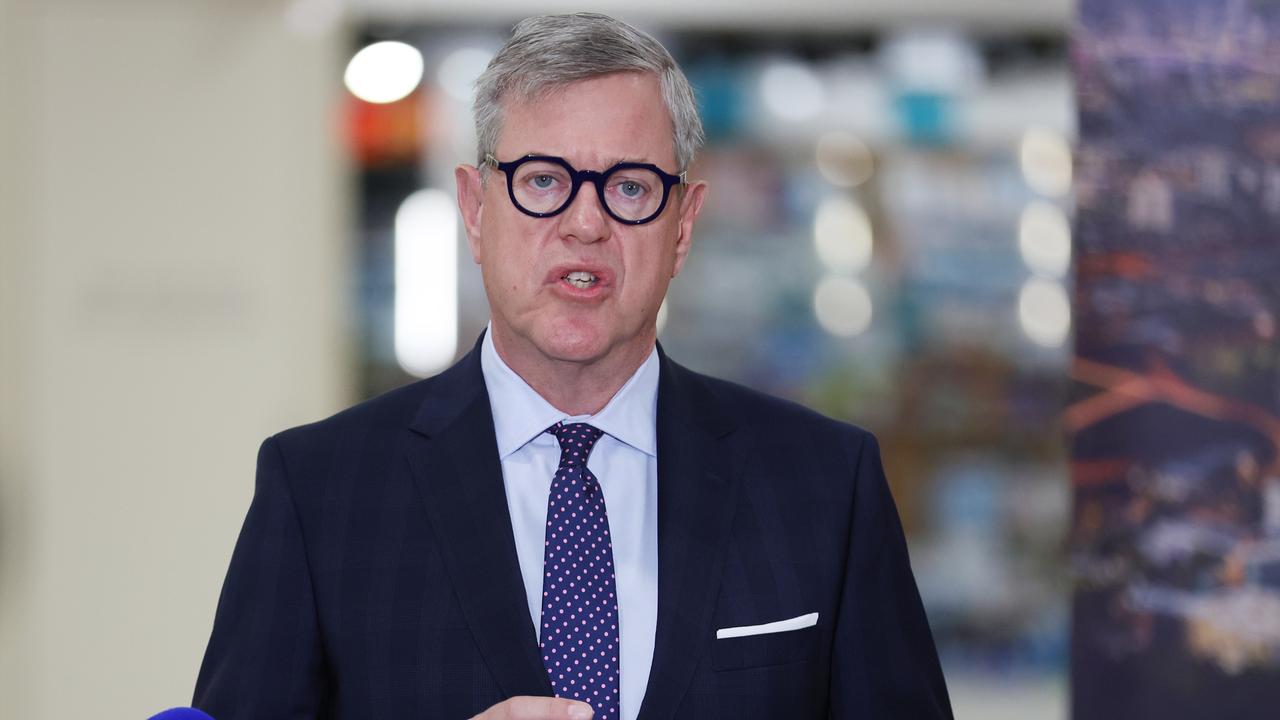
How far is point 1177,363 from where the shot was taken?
2.45 meters

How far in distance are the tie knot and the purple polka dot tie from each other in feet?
0.04

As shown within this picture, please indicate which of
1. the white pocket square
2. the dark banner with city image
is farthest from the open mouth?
the dark banner with city image

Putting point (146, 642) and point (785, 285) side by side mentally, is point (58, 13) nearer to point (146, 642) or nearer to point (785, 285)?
point (146, 642)

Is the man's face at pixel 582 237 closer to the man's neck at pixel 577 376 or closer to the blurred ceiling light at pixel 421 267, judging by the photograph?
the man's neck at pixel 577 376

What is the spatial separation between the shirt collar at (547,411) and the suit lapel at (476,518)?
19 millimetres

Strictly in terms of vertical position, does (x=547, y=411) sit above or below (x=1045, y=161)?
below

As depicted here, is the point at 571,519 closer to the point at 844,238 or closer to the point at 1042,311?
the point at 844,238

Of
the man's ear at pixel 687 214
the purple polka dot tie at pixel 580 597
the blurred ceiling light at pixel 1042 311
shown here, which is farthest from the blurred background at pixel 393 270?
the purple polka dot tie at pixel 580 597

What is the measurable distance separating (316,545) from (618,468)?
338mm

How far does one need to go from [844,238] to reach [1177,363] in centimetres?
210

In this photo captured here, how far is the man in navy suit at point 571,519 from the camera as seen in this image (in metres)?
1.49

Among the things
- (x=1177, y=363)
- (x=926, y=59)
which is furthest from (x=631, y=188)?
(x=926, y=59)

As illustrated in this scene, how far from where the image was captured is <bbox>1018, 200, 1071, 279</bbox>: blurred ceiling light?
4.56 metres

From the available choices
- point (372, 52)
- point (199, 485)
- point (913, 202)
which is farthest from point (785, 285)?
point (199, 485)
